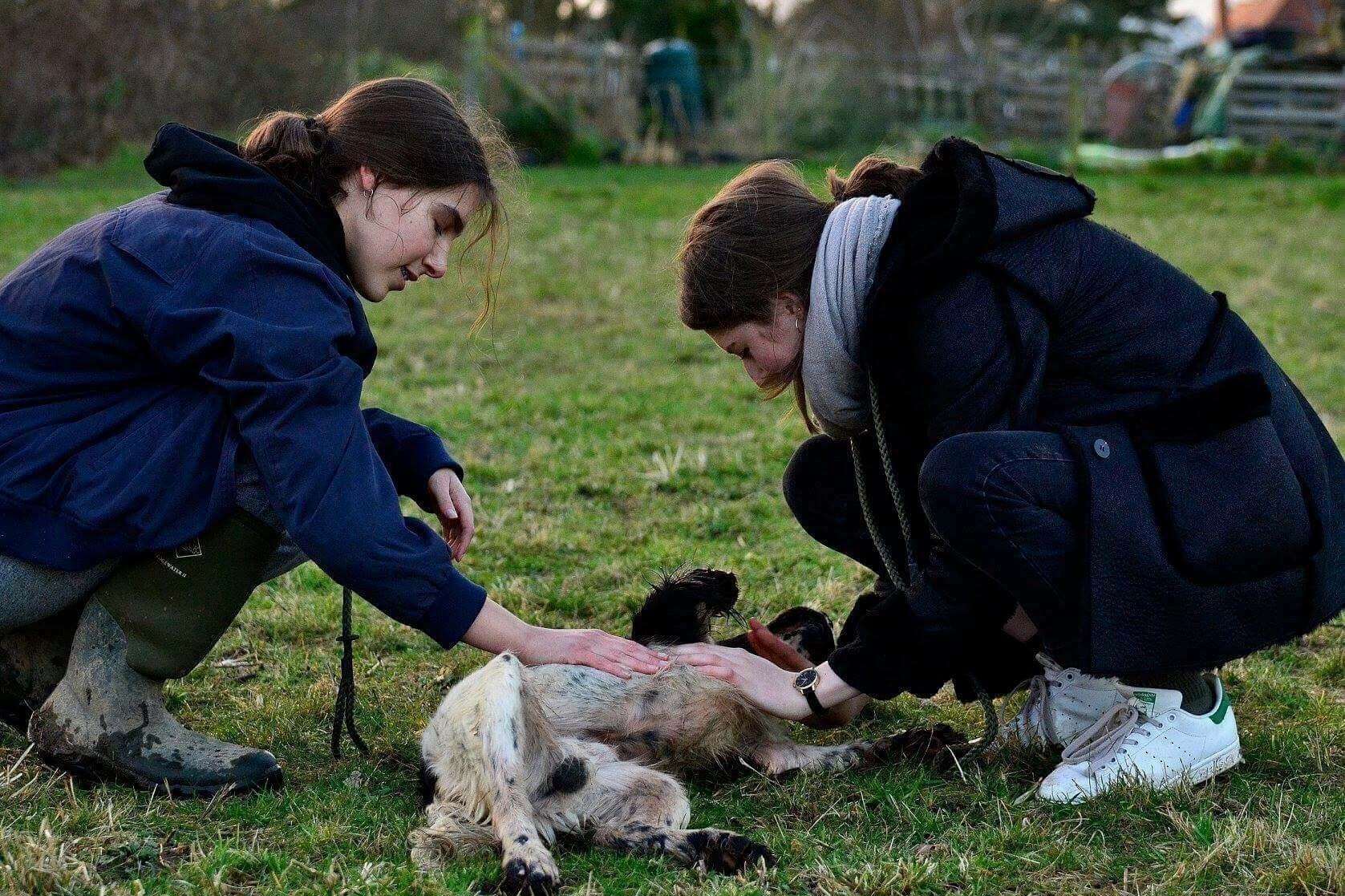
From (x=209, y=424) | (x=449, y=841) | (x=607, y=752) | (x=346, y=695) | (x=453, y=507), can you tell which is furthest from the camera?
(x=453, y=507)

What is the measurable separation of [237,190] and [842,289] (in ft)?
4.40

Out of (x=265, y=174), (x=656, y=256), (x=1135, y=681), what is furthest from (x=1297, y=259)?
(x=265, y=174)

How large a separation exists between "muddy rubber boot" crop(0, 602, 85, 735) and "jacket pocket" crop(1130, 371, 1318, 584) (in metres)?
2.48

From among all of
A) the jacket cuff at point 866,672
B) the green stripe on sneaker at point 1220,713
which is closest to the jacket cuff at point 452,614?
the jacket cuff at point 866,672

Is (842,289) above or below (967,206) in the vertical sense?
below

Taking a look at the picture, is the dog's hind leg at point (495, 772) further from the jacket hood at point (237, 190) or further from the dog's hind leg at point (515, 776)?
the jacket hood at point (237, 190)

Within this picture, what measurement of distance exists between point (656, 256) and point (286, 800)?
9039mm

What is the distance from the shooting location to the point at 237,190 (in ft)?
9.68

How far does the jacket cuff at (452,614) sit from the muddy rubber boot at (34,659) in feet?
3.17

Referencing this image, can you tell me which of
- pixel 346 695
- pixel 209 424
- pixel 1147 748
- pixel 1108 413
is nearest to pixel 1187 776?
pixel 1147 748

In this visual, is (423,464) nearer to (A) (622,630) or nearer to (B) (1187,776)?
(A) (622,630)

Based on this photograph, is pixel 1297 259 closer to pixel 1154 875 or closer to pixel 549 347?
pixel 549 347

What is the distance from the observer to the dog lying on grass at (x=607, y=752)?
9.04 feet

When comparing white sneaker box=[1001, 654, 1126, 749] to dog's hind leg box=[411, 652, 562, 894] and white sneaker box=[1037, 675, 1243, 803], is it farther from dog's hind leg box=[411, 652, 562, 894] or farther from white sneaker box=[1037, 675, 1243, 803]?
dog's hind leg box=[411, 652, 562, 894]
